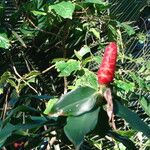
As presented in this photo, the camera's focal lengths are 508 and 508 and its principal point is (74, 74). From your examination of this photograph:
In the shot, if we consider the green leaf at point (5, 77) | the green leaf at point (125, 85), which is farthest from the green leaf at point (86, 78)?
the green leaf at point (5, 77)

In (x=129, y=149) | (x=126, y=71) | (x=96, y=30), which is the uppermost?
(x=129, y=149)

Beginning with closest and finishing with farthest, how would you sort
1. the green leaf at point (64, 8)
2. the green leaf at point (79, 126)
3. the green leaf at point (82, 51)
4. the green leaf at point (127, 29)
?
the green leaf at point (79, 126), the green leaf at point (64, 8), the green leaf at point (82, 51), the green leaf at point (127, 29)

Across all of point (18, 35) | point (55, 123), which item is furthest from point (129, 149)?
point (18, 35)

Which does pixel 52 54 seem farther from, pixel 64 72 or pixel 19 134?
pixel 19 134

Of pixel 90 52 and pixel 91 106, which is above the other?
pixel 91 106

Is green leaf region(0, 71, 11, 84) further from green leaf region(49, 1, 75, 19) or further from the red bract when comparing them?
the red bract

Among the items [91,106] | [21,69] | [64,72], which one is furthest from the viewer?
[21,69]

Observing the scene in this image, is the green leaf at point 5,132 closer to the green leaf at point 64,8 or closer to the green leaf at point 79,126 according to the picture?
the green leaf at point 79,126

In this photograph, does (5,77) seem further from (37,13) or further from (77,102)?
(77,102)
